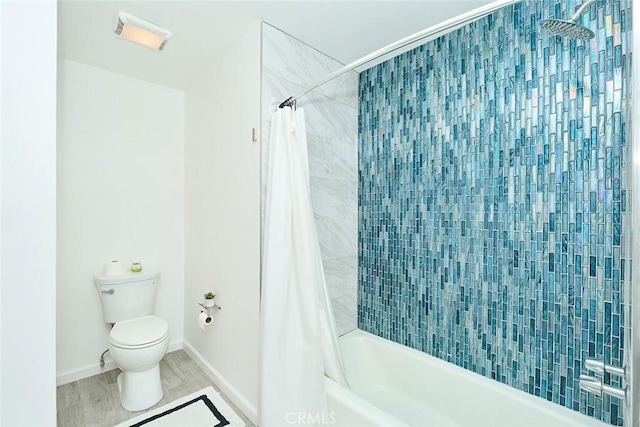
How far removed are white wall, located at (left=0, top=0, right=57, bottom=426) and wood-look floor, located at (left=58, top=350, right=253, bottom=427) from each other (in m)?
1.20

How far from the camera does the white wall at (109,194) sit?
224cm

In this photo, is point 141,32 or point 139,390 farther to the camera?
point 139,390

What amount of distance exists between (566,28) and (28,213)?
5.59 ft

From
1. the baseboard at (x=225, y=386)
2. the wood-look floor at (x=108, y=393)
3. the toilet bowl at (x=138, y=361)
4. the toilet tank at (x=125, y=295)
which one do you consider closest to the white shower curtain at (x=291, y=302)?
the baseboard at (x=225, y=386)

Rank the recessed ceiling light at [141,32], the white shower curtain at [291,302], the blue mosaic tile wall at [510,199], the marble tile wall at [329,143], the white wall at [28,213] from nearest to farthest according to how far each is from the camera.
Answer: the white wall at [28,213] → the blue mosaic tile wall at [510,199] → the white shower curtain at [291,302] → the recessed ceiling light at [141,32] → the marble tile wall at [329,143]

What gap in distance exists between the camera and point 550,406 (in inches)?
57.0

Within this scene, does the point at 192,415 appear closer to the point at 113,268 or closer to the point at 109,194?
the point at 113,268

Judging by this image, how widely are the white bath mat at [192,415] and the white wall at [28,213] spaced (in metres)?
1.07

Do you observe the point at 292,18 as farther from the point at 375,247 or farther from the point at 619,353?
the point at 619,353

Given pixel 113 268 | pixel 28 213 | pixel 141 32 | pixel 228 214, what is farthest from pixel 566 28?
pixel 113 268

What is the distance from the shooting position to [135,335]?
2004 millimetres

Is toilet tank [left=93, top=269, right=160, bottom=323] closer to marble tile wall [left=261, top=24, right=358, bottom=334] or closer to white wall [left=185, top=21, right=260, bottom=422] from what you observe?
white wall [left=185, top=21, right=260, bottom=422]

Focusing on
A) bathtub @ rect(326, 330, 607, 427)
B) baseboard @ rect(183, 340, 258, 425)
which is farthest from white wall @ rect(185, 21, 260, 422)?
bathtub @ rect(326, 330, 607, 427)

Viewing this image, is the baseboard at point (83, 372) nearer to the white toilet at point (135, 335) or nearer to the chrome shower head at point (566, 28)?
the white toilet at point (135, 335)
